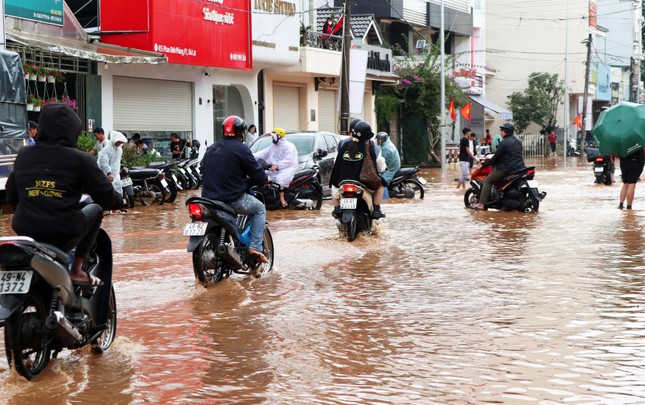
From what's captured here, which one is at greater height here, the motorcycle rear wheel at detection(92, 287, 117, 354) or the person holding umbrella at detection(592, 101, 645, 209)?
the person holding umbrella at detection(592, 101, 645, 209)

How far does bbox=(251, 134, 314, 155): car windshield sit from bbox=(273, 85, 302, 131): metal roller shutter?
14285 mm

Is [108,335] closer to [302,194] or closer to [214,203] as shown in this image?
[214,203]

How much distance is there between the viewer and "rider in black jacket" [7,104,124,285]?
627 cm

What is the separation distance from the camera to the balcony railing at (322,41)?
37.2 meters

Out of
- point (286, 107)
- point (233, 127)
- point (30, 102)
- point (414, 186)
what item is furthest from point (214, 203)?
point (286, 107)

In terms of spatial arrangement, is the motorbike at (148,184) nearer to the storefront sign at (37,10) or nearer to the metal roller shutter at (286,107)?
the storefront sign at (37,10)

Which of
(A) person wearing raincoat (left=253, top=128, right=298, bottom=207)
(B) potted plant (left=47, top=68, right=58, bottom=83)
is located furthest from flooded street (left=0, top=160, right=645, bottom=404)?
(B) potted plant (left=47, top=68, right=58, bottom=83)

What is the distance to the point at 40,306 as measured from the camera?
6.09m

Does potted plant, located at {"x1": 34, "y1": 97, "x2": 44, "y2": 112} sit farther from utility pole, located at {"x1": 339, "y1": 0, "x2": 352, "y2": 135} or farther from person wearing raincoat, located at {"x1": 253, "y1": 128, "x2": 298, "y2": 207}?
utility pole, located at {"x1": 339, "y1": 0, "x2": 352, "y2": 135}

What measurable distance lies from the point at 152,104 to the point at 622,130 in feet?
50.4

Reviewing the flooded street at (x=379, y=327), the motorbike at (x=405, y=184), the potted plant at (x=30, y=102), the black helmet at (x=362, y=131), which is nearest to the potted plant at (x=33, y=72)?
the potted plant at (x=30, y=102)

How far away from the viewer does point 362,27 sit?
143 ft

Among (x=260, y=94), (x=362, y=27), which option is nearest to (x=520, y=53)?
(x=362, y=27)

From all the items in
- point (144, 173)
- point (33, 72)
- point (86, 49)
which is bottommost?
point (144, 173)
